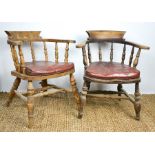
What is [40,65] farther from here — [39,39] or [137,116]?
[137,116]

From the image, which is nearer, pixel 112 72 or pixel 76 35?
pixel 112 72

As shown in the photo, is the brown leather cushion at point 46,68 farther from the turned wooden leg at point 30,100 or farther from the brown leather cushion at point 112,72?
the brown leather cushion at point 112,72

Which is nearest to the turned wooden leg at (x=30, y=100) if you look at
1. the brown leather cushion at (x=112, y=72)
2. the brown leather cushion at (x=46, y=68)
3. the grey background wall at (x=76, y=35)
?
the brown leather cushion at (x=46, y=68)

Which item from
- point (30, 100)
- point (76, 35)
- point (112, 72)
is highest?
point (76, 35)

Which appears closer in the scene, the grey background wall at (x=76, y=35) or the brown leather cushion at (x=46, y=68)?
the brown leather cushion at (x=46, y=68)

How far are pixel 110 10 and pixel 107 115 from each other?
111 centimetres

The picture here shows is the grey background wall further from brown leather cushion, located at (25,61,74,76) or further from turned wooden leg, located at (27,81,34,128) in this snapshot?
turned wooden leg, located at (27,81,34,128)

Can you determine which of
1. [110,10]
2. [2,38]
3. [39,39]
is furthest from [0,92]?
[110,10]

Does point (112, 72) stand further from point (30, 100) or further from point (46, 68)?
point (30, 100)

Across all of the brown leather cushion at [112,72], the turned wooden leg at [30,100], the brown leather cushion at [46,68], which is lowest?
the turned wooden leg at [30,100]

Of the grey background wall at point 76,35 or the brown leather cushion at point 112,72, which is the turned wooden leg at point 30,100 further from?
the grey background wall at point 76,35

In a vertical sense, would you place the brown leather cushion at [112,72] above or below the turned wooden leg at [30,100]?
above

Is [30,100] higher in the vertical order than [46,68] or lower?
lower

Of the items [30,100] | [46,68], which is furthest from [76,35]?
[30,100]
